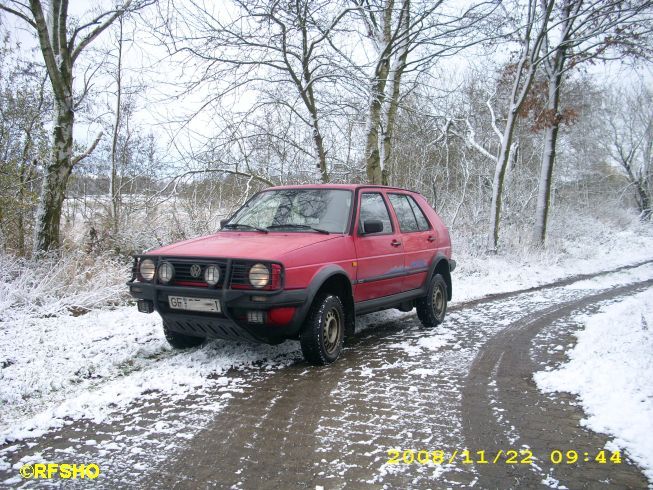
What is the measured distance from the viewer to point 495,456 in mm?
2965

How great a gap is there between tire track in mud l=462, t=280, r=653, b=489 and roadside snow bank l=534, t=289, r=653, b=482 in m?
0.11

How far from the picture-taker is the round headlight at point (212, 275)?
430 centimetres

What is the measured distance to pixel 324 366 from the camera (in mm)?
4758

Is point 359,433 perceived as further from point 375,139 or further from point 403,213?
point 375,139

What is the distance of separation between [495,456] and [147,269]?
3498 mm

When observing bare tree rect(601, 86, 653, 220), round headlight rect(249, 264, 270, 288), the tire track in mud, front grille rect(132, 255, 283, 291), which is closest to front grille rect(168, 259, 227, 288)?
front grille rect(132, 255, 283, 291)

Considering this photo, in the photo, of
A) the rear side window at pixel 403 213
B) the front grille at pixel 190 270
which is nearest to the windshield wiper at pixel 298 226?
the front grille at pixel 190 270

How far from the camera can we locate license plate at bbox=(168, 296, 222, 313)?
427 centimetres

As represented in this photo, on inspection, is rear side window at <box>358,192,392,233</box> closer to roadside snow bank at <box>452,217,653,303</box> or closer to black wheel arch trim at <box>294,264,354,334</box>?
black wheel arch trim at <box>294,264,354,334</box>

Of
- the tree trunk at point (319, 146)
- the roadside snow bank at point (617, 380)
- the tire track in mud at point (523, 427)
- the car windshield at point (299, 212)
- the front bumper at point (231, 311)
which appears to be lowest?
the tire track in mud at point (523, 427)

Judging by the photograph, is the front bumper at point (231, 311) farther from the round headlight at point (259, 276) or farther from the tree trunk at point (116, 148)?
the tree trunk at point (116, 148)

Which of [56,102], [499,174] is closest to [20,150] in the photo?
[56,102]

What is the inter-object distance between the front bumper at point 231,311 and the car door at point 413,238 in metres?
2.19

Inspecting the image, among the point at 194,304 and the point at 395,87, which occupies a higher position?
the point at 395,87
